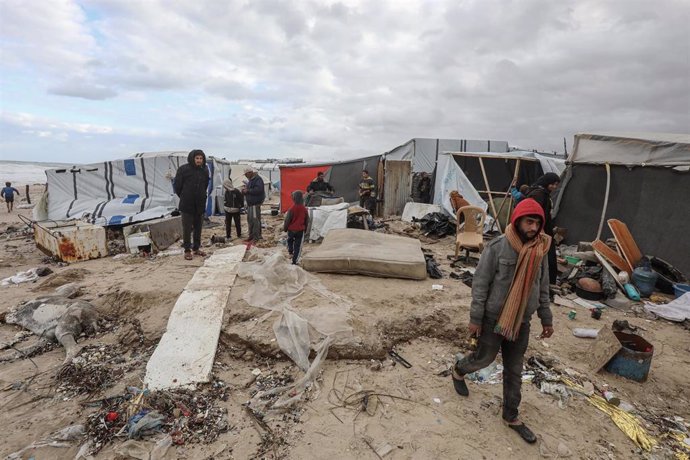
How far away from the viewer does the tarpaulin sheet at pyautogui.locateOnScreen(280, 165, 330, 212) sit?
45.1ft

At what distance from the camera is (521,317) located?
2.41 m

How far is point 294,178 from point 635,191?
10.3 m

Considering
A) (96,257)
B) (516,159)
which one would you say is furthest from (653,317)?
(96,257)

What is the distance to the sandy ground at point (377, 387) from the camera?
251 centimetres

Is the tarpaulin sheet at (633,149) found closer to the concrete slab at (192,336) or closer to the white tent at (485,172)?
the white tent at (485,172)

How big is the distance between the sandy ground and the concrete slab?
130 millimetres

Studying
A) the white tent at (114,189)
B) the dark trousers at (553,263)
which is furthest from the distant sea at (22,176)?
the dark trousers at (553,263)

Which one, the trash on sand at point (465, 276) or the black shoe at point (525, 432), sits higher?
the trash on sand at point (465, 276)

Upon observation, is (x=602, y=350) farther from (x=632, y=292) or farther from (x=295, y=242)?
(x=295, y=242)

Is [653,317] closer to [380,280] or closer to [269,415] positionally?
[380,280]

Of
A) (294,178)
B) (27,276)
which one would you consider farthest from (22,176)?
(27,276)

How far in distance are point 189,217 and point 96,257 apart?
257 cm

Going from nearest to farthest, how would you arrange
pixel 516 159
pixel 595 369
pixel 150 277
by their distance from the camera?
1. pixel 595 369
2. pixel 150 277
3. pixel 516 159

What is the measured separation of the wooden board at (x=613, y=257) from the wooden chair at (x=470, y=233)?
192 cm
